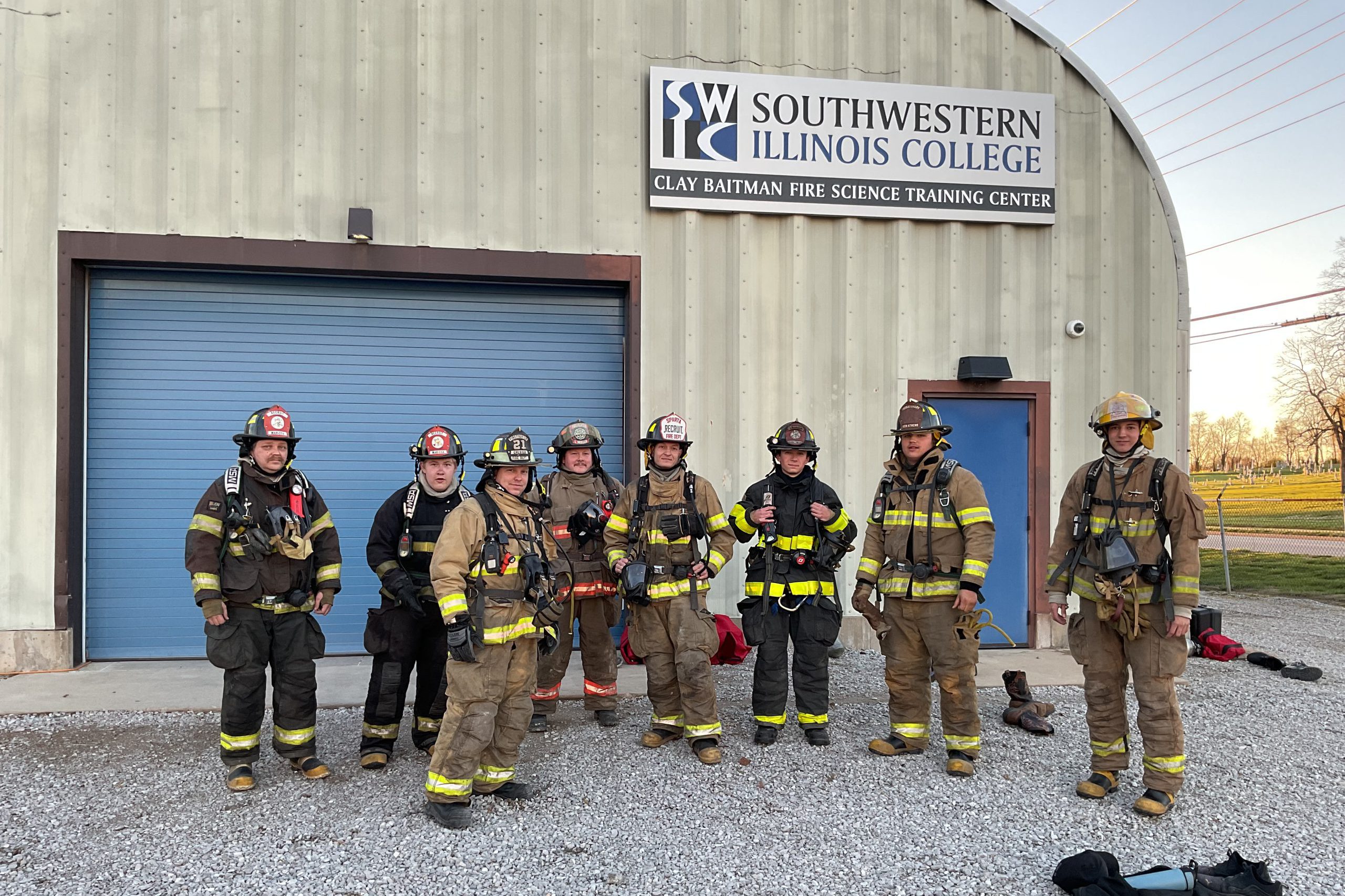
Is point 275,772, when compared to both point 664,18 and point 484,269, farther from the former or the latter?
point 664,18

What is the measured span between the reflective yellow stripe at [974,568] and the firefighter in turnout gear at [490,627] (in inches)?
99.0

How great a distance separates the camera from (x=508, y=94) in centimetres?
738

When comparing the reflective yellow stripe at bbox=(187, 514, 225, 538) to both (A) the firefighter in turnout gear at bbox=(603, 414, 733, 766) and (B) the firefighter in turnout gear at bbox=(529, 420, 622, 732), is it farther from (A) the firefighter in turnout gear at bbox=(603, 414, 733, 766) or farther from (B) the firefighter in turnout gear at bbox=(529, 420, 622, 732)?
(A) the firefighter in turnout gear at bbox=(603, 414, 733, 766)

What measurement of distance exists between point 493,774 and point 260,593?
1.69 m

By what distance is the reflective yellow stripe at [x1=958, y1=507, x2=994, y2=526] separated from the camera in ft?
16.0

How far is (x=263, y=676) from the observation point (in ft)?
14.9

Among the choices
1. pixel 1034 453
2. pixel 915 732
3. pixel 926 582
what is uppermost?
pixel 1034 453

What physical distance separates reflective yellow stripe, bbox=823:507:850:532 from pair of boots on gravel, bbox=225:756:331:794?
344 centimetres

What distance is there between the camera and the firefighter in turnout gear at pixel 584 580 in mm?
5605

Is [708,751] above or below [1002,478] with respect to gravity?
below

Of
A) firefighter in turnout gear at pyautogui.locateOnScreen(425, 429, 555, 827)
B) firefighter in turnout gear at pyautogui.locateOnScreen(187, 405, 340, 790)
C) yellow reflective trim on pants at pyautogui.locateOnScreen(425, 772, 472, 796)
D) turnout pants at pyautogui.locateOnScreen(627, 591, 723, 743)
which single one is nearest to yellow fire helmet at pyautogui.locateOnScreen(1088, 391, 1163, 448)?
turnout pants at pyautogui.locateOnScreen(627, 591, 723, 743)

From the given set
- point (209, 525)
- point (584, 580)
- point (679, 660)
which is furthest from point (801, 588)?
point (209, 525)

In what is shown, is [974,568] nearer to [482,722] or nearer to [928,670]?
[928,670]

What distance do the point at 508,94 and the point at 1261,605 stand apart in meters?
12.2
